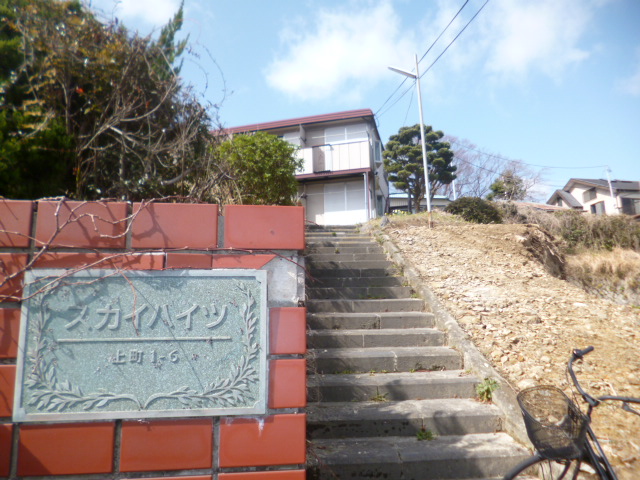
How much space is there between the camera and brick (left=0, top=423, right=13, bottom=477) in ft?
5.60

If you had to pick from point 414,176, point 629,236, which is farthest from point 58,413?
point 414,176

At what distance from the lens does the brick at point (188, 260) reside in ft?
6.13

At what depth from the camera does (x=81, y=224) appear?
Answer: 1844 mm

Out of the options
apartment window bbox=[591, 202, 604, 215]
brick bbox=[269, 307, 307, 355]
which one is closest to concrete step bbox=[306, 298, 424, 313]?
brick bbox=[269, 307, 307, 355]

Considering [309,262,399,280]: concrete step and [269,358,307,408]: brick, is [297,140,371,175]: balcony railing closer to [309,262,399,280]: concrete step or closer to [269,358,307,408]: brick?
[309,262,399,280]: concrete step

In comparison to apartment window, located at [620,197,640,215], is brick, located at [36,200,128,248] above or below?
below

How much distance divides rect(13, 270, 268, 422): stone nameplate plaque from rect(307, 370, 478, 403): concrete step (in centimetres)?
200

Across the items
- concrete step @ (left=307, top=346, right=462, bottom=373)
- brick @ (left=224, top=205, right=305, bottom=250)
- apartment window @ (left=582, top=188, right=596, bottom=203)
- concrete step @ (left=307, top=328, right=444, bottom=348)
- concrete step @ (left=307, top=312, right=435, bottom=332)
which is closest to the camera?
brick @ (left=224, top=205, right=305, bottom=250)

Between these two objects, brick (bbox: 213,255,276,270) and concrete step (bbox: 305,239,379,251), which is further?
concrete step (bbox: 305,239,379,251)

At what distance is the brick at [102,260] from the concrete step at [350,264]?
15.9 feet

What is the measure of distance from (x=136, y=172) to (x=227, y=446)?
9.95ft

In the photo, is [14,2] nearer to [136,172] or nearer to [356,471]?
[136,172]

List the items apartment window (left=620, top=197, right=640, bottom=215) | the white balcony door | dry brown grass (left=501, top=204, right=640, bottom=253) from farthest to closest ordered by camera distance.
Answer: apartment window (left=620, top=197, right=640, bottom=215) → the white balcony door → dry brown grass (left=501, top=204, right=640, bottom=253)

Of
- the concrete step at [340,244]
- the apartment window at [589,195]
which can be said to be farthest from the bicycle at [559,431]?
the apartment window at [589,195]
